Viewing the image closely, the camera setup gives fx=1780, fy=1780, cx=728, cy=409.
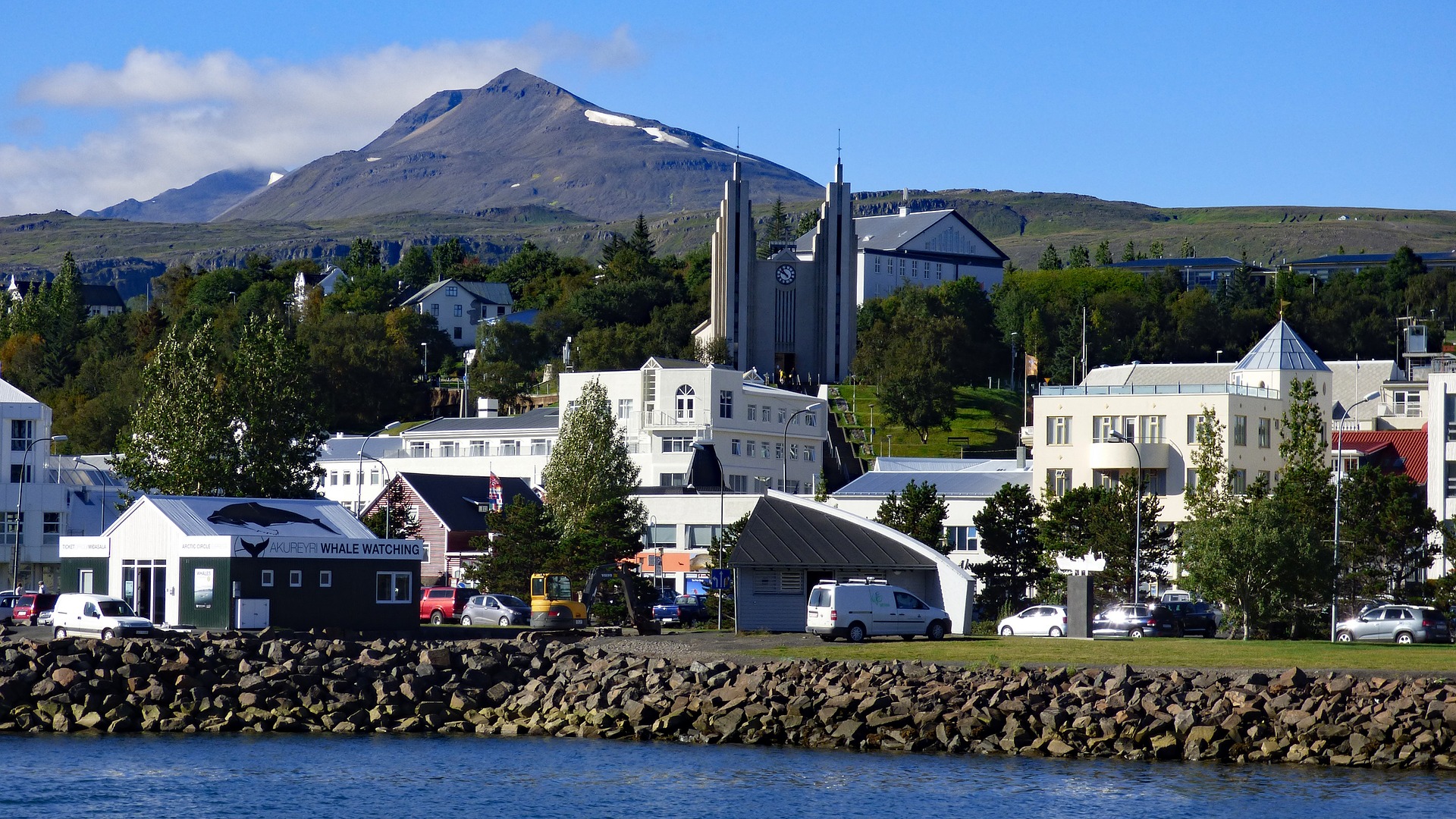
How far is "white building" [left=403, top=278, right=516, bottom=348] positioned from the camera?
580 ft

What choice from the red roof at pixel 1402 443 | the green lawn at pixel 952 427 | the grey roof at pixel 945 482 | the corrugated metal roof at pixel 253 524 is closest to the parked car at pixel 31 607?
the corrugated metal roof at pixel 253 524

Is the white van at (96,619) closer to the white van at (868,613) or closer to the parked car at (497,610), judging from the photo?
the parked car at (497,610)

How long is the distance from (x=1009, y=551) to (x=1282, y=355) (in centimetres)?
3396

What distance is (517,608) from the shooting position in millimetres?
61000

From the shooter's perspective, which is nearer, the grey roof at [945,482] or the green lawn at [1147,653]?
the green lawn at [1147,653]

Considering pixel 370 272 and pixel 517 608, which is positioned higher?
pixel 370 272

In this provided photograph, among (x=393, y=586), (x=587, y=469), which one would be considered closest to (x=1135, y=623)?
(x=393, y=586)

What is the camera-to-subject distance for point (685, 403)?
354ft

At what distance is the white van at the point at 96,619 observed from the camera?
48.2 m

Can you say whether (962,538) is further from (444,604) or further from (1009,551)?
(444,604)

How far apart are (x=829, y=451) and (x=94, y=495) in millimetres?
47682

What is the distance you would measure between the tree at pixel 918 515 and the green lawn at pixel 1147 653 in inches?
601

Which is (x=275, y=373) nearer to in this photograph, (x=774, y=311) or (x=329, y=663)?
(x=329, y=663)

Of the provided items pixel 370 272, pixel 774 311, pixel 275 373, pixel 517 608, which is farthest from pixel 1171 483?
pixel 370 272
